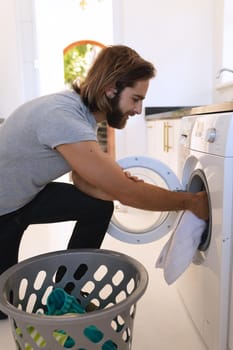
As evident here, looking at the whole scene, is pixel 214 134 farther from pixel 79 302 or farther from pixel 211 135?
pixel 79 302

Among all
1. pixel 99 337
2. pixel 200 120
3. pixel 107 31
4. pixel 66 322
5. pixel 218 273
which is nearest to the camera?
pixel 66 322

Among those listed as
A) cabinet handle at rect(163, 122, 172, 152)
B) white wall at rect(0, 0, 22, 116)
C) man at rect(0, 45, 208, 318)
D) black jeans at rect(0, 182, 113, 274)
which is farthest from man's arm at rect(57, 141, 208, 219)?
white wall at rect(0, 0, 22, 116)

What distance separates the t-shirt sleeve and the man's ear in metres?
0.16

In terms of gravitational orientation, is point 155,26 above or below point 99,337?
above

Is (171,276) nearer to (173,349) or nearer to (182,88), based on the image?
(173,349)

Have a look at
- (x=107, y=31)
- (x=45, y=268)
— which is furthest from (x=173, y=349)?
(x=107, y=31)

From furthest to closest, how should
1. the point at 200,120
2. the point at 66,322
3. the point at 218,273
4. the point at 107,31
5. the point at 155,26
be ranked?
1. the point at 107,31
2. the point at 155,26
3. the point at 200,120
4. the point at 218,273
5. the point at 66,322

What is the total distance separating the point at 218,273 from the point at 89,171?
1.62 ft

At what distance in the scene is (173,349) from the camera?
4.04 feet

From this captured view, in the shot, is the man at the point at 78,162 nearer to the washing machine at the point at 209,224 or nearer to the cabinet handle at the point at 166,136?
the washing machine at the point at 209,224

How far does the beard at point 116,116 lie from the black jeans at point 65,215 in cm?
31

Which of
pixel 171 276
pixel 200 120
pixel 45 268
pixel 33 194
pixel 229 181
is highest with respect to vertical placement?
pixel 200 120

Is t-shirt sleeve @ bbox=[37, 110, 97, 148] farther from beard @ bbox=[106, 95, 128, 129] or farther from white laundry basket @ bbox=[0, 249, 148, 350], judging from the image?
white laundry basket @ bbox=[0, 249, 148, 350]

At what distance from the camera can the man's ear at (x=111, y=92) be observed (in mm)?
1174
